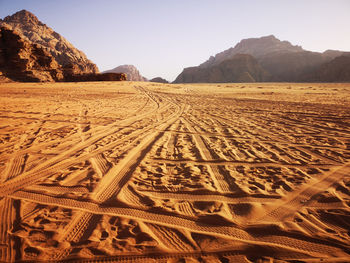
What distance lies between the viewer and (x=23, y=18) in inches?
3002

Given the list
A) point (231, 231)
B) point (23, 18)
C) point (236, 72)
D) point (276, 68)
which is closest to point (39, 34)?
point (23, 18)

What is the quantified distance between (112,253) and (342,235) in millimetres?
2532

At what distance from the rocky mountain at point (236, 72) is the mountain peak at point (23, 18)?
79.3 metres

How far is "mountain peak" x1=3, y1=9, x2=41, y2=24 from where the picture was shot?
245ft

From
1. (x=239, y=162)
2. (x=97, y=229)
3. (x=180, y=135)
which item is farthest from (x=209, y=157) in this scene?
(x=97, y=229)

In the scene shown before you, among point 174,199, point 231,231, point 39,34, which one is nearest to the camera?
point 231,231

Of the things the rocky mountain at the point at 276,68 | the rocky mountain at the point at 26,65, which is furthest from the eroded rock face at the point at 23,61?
the rocky mountain at the point at 276,68

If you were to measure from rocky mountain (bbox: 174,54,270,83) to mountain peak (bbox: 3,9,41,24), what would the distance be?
260 feet

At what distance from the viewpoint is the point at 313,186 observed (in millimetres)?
2758

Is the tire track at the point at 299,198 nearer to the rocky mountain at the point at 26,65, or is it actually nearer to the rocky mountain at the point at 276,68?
the rocky mountain at the point at 26,65

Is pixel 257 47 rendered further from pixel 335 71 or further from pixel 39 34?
pixel 39 34

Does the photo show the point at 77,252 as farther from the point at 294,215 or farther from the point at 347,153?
the point at 347,153

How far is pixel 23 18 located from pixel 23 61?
252 ft

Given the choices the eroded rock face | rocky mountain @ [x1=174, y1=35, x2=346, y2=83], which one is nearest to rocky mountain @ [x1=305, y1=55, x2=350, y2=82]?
rocky mountain @ [x1=174, y1=35, x2=346, y2=83]
